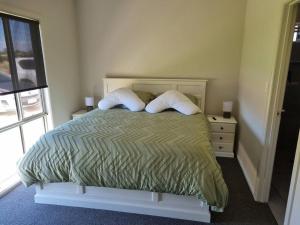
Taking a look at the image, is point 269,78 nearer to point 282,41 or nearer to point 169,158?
point 282,41

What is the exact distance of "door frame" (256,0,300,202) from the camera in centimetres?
197

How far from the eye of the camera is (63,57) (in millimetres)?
3598

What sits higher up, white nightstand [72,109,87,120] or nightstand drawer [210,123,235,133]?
white nightstand [72,109,87,120]

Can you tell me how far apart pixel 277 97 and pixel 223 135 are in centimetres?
140

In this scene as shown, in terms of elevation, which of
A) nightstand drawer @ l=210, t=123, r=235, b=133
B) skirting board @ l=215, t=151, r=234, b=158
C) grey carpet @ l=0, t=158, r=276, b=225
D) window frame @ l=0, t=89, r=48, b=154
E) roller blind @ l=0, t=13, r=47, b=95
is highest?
roller blind @ l=0, t=13, r=47, b=95

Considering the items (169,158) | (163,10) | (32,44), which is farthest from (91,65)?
(169,158)

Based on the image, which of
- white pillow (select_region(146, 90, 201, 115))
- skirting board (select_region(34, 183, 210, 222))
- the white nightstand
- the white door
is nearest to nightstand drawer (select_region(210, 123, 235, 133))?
white pillow (select_region(146, 90, 201, 115))

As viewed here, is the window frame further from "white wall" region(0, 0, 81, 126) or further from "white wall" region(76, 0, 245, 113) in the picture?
"white wall" region(76, 0, 245, 113)

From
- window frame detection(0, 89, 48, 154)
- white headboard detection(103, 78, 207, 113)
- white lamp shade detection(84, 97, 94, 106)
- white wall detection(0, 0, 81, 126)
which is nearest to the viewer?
window frame detection(0, 89, 48, 154)

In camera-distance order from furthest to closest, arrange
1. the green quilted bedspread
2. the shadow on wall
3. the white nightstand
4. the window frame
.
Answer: the white nightstand, the window frame, the shadow on wall, the green quilted bedspread

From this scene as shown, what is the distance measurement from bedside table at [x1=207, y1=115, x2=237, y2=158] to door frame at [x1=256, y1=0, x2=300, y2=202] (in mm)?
1069

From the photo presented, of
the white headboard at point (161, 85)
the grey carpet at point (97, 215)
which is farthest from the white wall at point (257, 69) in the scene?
the white headboard at point (161, 85)

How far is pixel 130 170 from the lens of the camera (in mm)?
2008

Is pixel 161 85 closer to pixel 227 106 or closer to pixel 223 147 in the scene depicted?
pixel 227 106
